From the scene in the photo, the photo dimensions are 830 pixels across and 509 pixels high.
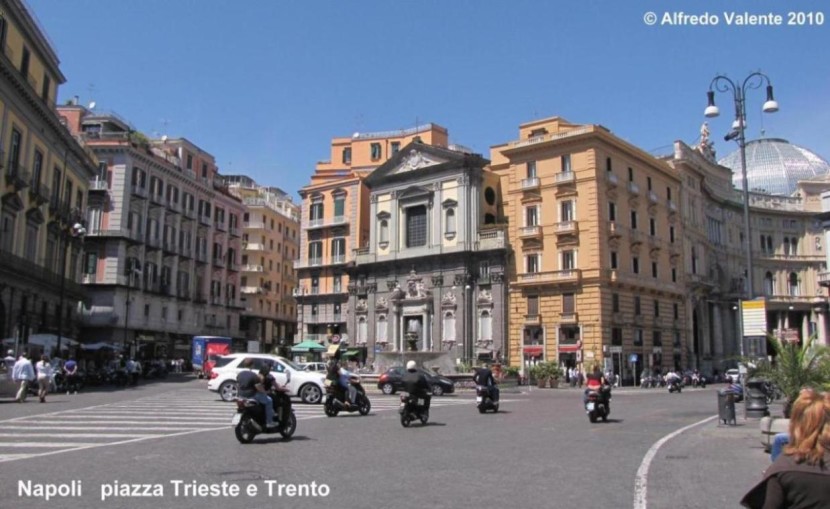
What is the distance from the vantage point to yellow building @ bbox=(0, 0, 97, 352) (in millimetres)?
35656

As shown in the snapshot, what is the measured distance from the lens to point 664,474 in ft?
34.1

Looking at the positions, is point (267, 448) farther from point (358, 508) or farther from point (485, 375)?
point (485, 375)

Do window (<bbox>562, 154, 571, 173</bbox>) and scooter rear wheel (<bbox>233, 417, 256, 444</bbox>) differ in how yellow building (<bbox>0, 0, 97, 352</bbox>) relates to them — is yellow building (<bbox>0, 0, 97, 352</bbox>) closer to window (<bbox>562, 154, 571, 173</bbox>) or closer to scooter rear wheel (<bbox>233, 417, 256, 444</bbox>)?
scooter rear wheel (<bbox>233, 417, 256, 444</bbox>)

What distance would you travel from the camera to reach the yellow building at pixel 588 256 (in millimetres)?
51281

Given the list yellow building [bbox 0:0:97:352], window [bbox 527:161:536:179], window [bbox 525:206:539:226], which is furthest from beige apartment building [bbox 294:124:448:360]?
yellow building [bbox 0:0:97:352]

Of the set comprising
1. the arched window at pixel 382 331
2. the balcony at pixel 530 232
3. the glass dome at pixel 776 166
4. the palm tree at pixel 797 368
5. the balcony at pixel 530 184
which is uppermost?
the glass dome at pixel 776 166

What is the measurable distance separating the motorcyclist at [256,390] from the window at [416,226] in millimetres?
47792

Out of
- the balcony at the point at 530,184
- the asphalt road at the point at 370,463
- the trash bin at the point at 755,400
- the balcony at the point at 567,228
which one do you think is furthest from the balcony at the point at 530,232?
the asphalt road at the point at 370,463

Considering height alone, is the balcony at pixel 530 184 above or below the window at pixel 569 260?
above

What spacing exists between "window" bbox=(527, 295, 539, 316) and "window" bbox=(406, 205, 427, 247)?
11150mm

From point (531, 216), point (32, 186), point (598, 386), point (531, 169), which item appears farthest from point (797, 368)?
point (531, 169)

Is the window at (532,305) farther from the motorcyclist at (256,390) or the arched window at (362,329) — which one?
the motorcyclist at (256,390)

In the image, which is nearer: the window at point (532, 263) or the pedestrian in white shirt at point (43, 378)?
the pedestrian in white shirt at point (43, 378)

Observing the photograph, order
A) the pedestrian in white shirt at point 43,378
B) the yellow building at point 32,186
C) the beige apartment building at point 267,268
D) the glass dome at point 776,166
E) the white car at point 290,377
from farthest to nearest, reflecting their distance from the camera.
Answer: the glass dome at point 776,166, the beige apartment building at point 267,268, the yellow building at point 32,186, the pedestrian in white shirt at point 43,378, the white car at point 290,377
